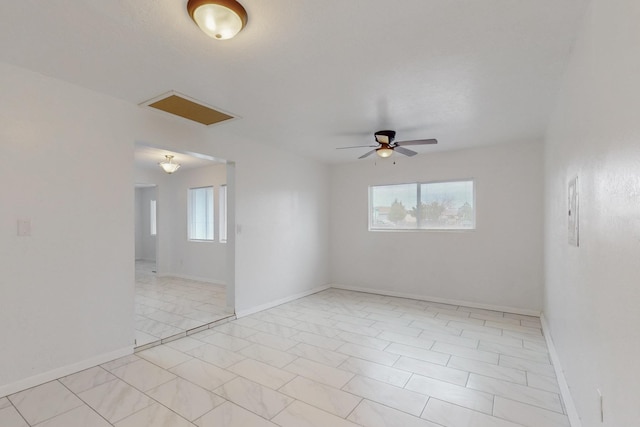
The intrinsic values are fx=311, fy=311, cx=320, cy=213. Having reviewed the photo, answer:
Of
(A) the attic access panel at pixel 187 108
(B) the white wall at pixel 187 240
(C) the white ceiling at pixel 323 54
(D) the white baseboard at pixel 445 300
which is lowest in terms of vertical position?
(D) the white baseboard at pixel 445 300

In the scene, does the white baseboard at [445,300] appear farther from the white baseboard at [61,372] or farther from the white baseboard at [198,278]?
the white baseboard at [61,372]

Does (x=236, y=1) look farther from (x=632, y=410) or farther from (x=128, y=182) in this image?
(x=632, y=410)

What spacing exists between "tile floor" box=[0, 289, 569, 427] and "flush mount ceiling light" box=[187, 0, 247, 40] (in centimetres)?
240

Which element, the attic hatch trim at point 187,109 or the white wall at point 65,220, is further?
the attic hatch trim at point 187,109

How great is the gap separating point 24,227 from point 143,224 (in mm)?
→ 7873

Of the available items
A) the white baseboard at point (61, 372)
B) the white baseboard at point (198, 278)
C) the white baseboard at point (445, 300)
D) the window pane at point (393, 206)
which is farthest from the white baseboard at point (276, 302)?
the white baseboard at point (198, 278)

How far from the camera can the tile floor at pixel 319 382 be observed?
81.2 inches

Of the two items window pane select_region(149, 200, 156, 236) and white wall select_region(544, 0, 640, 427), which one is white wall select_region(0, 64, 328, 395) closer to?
white wall select_region(544, 0, 640, 427)

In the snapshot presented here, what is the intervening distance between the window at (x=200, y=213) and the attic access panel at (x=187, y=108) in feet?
11.2

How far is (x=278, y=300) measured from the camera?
4.88 meters

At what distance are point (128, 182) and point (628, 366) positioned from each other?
3.69 metres

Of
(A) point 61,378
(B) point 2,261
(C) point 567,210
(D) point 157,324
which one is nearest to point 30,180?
(B) point 2,261

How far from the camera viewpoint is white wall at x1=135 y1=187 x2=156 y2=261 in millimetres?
9508

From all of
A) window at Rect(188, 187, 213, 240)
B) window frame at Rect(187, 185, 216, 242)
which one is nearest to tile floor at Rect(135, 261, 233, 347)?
window frame at Rect(187, 185, 216, 242)
